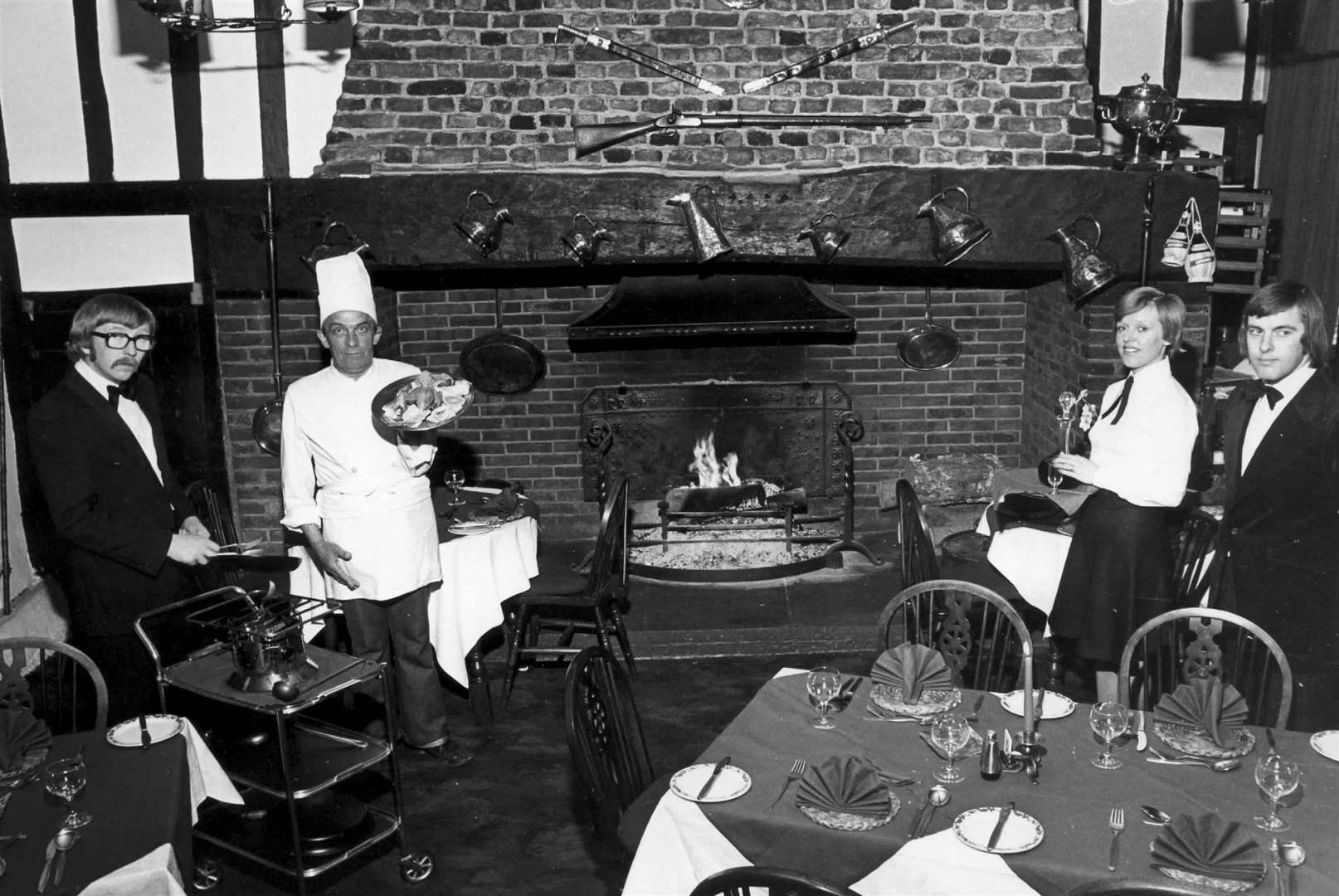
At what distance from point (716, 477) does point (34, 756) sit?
13.4ft

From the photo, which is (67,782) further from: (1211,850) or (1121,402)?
(1121,402)

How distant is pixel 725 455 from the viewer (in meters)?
6.36

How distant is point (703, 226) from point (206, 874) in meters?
3.22

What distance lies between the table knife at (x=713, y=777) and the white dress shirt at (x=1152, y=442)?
175 centimetres

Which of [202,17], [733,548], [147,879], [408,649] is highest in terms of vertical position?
[202,17]

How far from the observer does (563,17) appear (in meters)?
5.27

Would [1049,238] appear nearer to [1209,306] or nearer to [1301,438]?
[1209,306]

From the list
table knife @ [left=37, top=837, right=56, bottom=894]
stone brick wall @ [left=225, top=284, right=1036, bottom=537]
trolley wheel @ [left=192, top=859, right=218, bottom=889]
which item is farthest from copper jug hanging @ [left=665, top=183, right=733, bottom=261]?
table knife @ [left=37, top=837, right=56, bottom=894]

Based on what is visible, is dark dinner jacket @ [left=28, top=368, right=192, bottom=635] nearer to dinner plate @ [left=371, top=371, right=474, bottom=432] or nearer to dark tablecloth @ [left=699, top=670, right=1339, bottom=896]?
dinner plate @ [left=371, top=371, right=474, bottom=432]

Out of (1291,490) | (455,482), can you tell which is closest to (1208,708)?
(1291,490)

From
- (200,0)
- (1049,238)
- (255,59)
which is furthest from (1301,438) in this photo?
(255,59)

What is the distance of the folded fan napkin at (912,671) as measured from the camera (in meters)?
2.95

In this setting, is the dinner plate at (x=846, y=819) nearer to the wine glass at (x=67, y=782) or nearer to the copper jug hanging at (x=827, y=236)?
the wine glass at (x=67, y=782)

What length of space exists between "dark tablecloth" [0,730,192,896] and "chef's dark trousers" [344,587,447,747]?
47.6 inches
